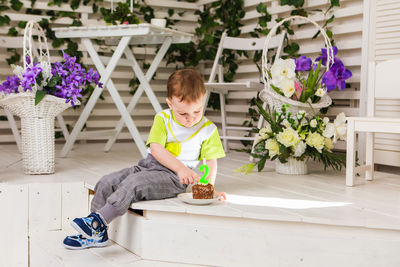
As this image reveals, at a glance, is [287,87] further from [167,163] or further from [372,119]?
[167,163]

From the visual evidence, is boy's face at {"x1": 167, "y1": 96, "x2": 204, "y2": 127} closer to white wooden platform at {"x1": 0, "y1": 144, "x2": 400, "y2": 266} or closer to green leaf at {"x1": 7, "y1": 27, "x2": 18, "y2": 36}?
white wooden platform at {"x1": 0, "y1": 144, "x2": 400, "y2": 266}

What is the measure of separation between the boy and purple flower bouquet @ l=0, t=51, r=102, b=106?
28.2 inches

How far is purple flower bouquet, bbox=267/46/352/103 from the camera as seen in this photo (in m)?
2.99

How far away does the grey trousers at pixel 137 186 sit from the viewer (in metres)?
2.04

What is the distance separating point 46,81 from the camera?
2.71 meters

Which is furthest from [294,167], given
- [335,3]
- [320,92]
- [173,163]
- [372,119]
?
[335,3]

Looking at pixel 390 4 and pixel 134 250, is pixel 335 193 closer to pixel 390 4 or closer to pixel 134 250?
pixel 134 250

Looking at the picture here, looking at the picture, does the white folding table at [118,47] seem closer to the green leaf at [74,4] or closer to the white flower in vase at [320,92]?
the green leaf at [74,4]

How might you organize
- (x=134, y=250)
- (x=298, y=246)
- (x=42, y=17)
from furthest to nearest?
(x=42, y=17)
(x=134, y=250)
(x=298, y=246)

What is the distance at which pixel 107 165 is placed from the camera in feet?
10.1

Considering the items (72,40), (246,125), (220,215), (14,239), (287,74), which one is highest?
(72,40)

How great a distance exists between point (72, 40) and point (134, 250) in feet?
8.49

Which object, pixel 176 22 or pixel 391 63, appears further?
pixel 176 22

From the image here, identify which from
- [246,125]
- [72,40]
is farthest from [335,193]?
[72,40]
